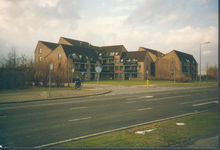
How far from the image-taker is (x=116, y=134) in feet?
18.8

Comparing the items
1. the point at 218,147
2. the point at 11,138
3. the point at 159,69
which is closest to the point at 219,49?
the point at 218,147

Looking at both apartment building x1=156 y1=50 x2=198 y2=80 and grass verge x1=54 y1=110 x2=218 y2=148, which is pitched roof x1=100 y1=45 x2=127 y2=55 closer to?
apartment building x1=156 y1=50 x2=198 y2=80

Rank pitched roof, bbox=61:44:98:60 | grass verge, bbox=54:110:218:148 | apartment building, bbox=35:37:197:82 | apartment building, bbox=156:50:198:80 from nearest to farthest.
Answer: grass verge, bbox=54:110:218:148 < pitched roof, bbox=61:44:98:60 < apartment building, bbox=35:37:197:82 < apartment building, bbox=156:50:198:80

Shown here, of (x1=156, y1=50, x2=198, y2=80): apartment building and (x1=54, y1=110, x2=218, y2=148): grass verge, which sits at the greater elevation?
(x1=156, y1=50, x2=198, y2=80): apartment building

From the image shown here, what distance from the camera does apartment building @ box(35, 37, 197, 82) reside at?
62625 millimetres

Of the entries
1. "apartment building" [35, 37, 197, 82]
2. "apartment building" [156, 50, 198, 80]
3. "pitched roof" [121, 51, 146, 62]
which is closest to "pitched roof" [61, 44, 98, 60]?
"apartment building" [35, 37, 197, 82]

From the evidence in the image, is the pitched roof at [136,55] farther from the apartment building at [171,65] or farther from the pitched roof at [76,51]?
the pitched roof at [76,51]

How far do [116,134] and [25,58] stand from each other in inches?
1017

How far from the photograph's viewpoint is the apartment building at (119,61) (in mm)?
62625

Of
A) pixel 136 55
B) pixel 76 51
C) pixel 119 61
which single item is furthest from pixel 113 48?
pixel 76 51

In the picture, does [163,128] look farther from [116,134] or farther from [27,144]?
[27,144]

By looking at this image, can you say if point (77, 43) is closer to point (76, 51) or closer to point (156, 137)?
point (76, 51)

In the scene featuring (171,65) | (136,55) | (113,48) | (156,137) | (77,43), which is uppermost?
(77,43)

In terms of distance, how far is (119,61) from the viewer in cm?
7431
